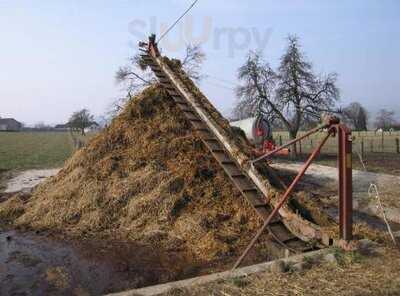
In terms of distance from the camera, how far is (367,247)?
548 cm

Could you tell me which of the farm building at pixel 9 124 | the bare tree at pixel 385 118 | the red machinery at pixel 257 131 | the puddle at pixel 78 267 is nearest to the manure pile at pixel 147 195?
the puddle at pixel 78 267

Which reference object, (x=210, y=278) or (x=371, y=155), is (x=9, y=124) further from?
(x=210, y=278)

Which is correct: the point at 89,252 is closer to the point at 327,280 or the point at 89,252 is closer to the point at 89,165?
the point at 89,165

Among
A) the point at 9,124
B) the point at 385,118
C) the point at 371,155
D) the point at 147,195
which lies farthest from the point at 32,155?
the point at 9,124

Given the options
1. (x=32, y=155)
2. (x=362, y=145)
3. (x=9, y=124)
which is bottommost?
(x=32, y=155)

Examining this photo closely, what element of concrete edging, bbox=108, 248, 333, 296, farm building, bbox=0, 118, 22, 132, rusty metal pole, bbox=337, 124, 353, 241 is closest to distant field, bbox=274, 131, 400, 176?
rusty metal pole, bbox=337, 124, 353, 241

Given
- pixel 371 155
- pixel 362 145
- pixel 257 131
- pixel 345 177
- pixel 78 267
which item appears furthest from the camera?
pixel 371 155

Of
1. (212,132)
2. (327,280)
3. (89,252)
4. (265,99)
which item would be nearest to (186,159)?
(212,132)

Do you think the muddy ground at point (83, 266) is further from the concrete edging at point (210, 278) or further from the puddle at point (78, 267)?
the concrete edging at point (210, 278)

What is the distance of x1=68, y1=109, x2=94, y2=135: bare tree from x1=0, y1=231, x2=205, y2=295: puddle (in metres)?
58.2

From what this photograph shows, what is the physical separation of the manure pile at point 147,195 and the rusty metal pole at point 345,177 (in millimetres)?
1766

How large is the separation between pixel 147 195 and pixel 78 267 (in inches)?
85.8

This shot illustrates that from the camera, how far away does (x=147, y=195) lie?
8141 millimetres

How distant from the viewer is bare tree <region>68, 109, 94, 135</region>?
65994 mm
